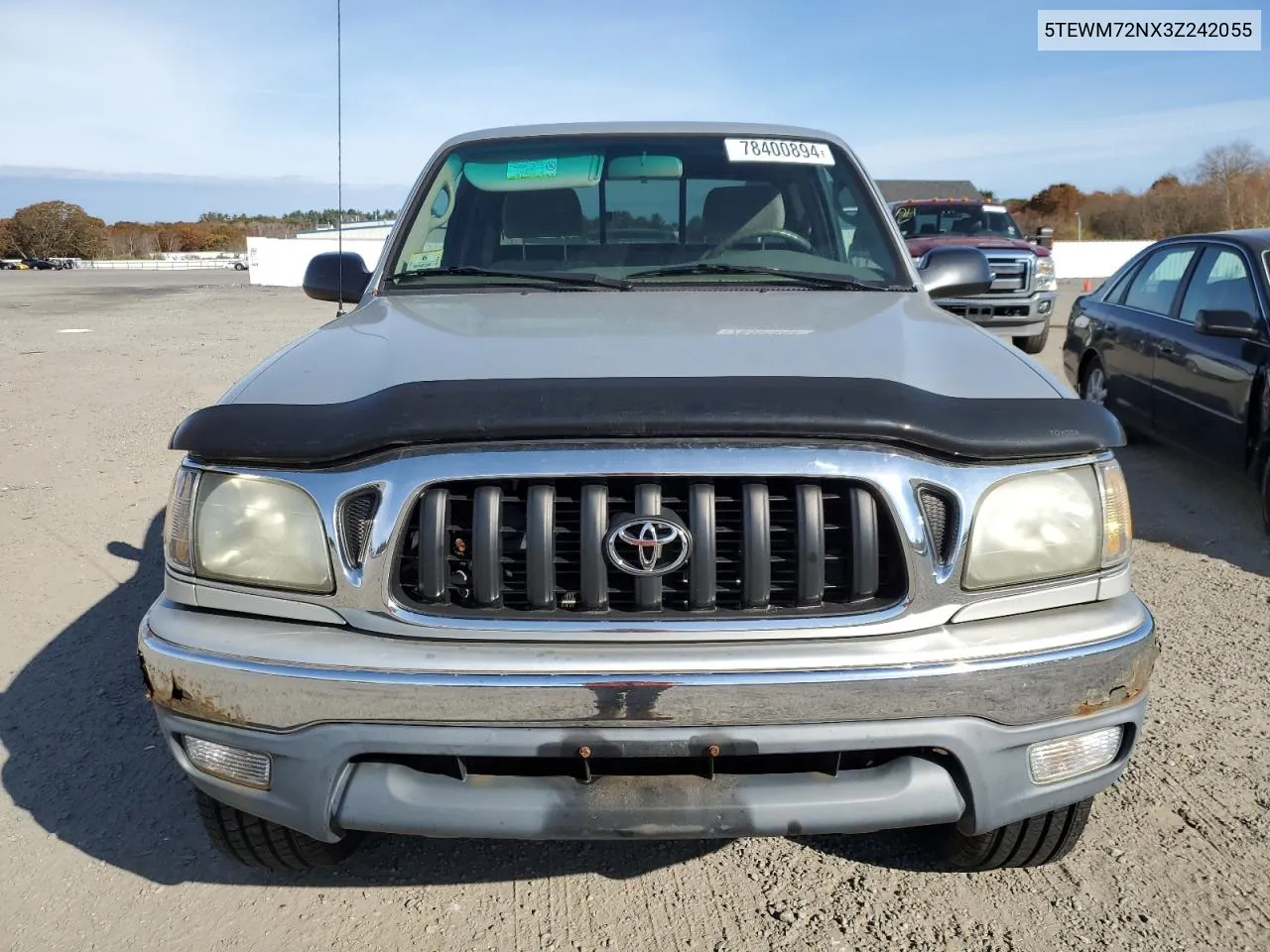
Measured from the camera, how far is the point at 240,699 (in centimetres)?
188

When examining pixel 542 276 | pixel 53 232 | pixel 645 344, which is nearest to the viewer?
pixel 645 344

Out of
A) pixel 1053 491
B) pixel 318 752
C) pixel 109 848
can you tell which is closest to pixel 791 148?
pixel 1053 491

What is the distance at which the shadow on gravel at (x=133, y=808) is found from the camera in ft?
8.14

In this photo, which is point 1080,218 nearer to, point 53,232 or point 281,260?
point 281,260

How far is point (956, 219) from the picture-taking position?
13477 millimetres

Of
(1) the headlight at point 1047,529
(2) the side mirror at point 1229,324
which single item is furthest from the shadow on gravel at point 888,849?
(2) the side mirror at point 1229,324

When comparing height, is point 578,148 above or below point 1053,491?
above

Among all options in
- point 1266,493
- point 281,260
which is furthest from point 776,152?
point 281,260

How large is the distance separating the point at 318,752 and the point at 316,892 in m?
0.74

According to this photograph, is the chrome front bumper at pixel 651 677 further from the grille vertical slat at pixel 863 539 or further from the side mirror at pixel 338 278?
the side mirror at pixel 338 278

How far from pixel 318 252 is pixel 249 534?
33.6 m

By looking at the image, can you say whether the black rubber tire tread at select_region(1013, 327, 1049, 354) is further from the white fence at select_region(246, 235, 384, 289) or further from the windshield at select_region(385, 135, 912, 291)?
the white fence at select_region(246, 235, 384, 289)

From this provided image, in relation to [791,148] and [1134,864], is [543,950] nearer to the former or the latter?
[1134,864]

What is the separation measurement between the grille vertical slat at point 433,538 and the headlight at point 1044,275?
10899mm
